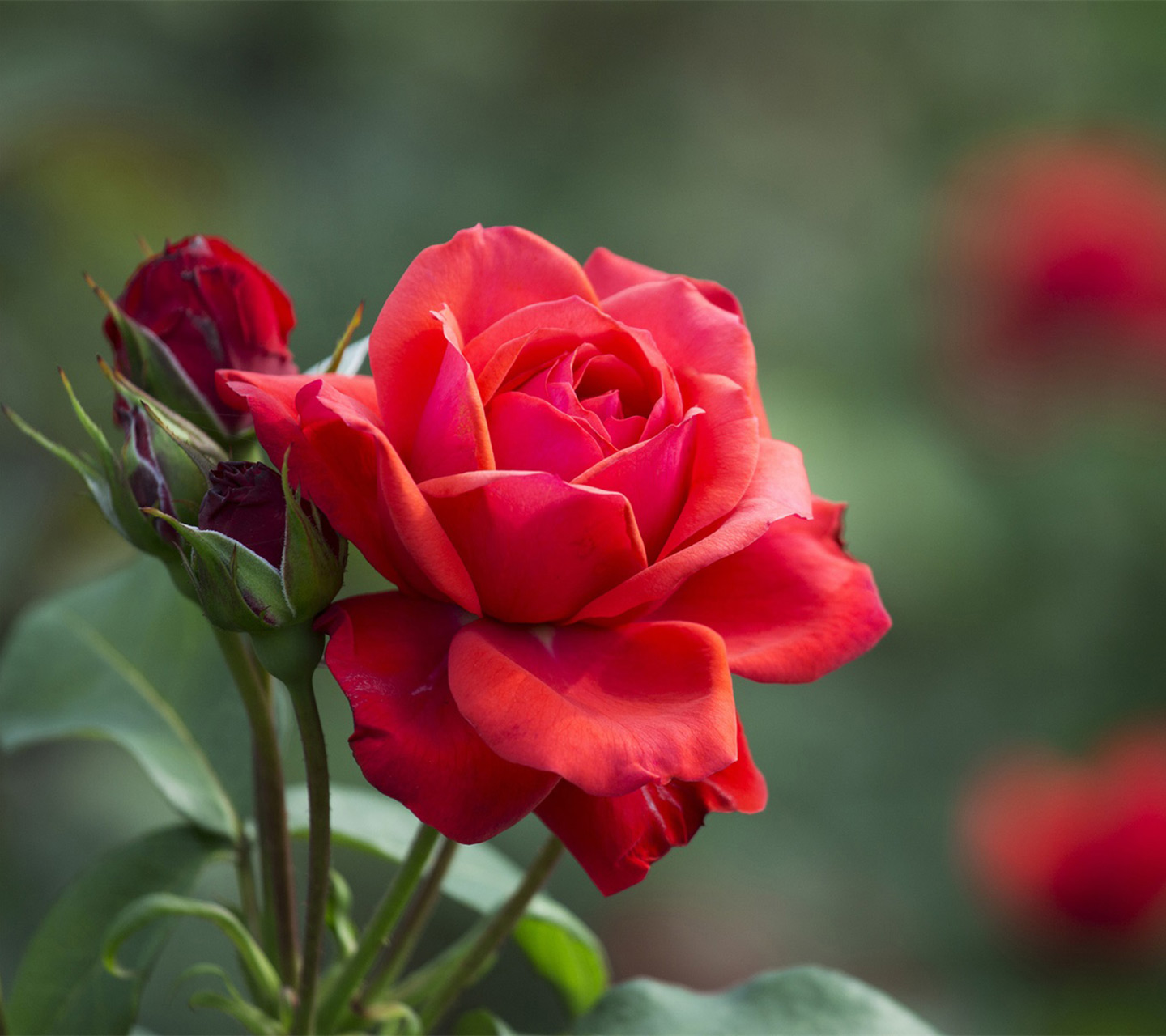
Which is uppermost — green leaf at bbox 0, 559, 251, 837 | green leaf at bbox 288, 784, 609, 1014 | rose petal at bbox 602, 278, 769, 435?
rose petal at bbox 602, 278, 769, 435

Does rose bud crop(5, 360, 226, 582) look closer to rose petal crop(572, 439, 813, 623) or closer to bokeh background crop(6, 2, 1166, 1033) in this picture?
rose petal crop(572, 439, 813, 623)

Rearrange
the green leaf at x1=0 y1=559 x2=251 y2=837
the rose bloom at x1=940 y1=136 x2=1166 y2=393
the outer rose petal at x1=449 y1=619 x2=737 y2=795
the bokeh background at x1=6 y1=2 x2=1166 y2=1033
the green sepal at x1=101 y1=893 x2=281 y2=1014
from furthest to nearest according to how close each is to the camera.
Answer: the rose bloom at x1=940 y1=136 x2=1166 y2=393, the bokeh background at x1=6 y1=2 x2=1166 y2=1033, the green leaf at x1=0 y1=559 x2=251 y2=837, the green sepal at x1=101 y1=893 x2=281 y2=1014, the outer rose petal at x1=449 y1=619 x2=737 y2=795

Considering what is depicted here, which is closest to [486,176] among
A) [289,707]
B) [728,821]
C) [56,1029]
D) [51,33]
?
[51,33]

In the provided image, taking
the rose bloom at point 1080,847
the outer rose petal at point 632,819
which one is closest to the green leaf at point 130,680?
the outer rose petal at point 632,819

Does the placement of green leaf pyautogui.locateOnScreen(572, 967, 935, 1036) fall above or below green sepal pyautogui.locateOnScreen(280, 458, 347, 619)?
below

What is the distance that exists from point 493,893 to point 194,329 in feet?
1.00

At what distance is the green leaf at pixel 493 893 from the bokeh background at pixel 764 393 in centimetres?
98

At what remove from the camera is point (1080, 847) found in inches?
55.1

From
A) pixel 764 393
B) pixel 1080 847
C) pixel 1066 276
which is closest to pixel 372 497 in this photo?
pixel 1080 847

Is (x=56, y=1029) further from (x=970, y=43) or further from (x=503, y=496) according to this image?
(x=970, y=43)

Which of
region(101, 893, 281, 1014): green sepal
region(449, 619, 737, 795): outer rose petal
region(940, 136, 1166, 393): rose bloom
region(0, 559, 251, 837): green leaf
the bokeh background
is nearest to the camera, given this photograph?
region(449, 619, 737, 795): outer rose petal

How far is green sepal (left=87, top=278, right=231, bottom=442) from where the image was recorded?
0.43m

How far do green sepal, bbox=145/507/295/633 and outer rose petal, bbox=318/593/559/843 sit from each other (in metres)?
0.02

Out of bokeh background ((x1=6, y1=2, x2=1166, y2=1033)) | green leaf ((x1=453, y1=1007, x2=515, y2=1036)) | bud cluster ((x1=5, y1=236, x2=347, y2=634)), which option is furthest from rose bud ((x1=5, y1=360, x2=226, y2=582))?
bokeh background ((x1=6, y1=2, x2=1166, y2=1033))
